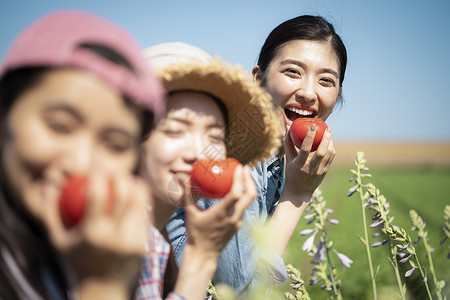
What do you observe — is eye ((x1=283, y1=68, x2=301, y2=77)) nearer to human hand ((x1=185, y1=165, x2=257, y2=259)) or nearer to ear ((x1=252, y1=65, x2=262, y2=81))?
ear ((x1=252, y1=65, x2=262, y2=81))

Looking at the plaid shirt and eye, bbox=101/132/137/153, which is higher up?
eye, bbox=101/132/137/153

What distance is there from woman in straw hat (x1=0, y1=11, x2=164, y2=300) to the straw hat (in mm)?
456

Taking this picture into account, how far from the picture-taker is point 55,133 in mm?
879

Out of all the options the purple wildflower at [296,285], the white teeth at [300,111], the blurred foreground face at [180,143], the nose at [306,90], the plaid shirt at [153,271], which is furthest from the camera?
the white teeth at [300,111]

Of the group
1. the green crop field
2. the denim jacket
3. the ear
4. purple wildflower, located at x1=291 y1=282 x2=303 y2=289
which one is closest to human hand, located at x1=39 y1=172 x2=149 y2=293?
the green crop field

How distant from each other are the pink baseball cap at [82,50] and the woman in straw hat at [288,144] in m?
1.27

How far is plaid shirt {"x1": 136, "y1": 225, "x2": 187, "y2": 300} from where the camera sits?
1242 millimetres

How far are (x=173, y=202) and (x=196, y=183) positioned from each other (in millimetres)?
102

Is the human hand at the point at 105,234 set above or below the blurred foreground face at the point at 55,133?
below

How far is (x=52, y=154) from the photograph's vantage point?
2.89 feet

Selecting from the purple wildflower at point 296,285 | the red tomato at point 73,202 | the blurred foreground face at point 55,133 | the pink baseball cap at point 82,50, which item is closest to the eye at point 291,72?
the purple wildflower at point 296,285

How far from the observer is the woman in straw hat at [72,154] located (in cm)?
83

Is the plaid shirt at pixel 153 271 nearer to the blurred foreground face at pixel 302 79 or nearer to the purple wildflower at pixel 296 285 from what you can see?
the purple wildflower at pixel 296 285

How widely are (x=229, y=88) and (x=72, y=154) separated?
0.78 metres
